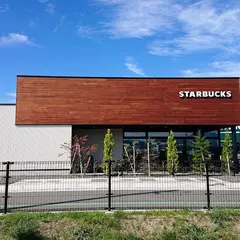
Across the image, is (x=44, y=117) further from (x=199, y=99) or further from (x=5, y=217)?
(x=5, y=217)

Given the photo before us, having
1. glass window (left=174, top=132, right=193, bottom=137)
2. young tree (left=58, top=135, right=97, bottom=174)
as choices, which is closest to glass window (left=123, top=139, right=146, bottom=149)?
glass window (left=174, top=132, right=193, bottom=137)

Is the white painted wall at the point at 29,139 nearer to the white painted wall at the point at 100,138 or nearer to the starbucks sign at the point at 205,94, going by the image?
the white painted wall at the point at 100,138

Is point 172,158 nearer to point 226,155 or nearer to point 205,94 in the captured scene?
point 226,155

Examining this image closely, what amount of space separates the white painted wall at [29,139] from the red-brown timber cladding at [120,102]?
574 mm

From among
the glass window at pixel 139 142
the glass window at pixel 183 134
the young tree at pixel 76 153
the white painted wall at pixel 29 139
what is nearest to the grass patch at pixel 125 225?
the young tree at pixel 76 153

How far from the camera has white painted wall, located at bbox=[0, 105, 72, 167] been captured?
22.2m

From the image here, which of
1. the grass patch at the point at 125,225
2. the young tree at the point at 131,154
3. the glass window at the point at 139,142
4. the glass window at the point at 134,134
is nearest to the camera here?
the grass patch at the point at 125,225

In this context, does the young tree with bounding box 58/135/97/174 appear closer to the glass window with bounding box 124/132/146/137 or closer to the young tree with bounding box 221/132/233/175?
the glass window with bounding box 124/132/146/137

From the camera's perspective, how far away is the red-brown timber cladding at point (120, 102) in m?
22.5

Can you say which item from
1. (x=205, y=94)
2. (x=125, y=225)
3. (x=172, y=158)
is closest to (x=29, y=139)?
(x=172, y=158)

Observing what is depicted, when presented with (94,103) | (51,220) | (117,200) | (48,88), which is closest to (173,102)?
(94,103)

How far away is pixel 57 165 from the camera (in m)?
20.5

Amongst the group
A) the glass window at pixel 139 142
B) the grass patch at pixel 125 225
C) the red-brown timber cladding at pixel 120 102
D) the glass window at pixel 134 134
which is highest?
the red-brown timber cladding at pixel 120 102

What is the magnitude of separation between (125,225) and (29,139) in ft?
54.5
